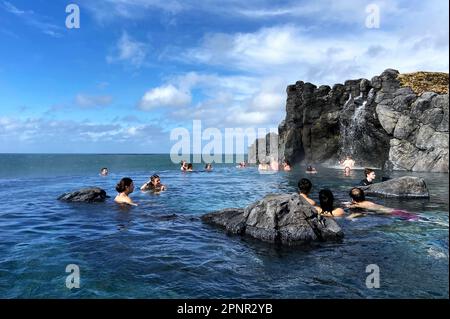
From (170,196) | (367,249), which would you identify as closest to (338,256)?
(367,249)

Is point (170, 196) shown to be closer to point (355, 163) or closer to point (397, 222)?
point (397, 222)

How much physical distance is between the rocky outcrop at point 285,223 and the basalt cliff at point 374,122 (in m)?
40.3

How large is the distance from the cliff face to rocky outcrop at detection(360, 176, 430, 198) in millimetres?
28753

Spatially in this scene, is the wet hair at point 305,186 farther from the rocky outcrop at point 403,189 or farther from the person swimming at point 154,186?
the person swimming at point 154,186

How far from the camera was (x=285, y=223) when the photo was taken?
42.7 ft

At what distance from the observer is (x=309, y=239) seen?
12.6m

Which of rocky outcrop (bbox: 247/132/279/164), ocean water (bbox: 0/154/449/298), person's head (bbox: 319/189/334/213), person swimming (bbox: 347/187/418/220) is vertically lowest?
ocean water (bbox: 0/154/449/298)

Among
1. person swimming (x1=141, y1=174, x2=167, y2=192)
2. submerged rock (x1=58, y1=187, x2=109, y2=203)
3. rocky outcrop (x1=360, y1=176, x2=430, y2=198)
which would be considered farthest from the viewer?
person swimming (x1=141, y1=174, x2=167, y2=192)

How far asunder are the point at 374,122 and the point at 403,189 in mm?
40891

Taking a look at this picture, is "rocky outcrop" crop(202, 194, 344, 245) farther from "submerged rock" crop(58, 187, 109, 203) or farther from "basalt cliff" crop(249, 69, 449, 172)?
"basalt cliff" crop(249, 69, 449, 172)

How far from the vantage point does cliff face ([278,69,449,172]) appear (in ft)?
175

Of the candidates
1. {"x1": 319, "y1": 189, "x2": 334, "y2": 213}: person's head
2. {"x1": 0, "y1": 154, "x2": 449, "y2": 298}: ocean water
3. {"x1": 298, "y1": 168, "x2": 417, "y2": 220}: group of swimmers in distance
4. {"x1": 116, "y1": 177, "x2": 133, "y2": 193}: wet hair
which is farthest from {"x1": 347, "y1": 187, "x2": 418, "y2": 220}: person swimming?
{"x1": 116, "y1": 177, "x2": 133, "y2": 193}: wet hair
